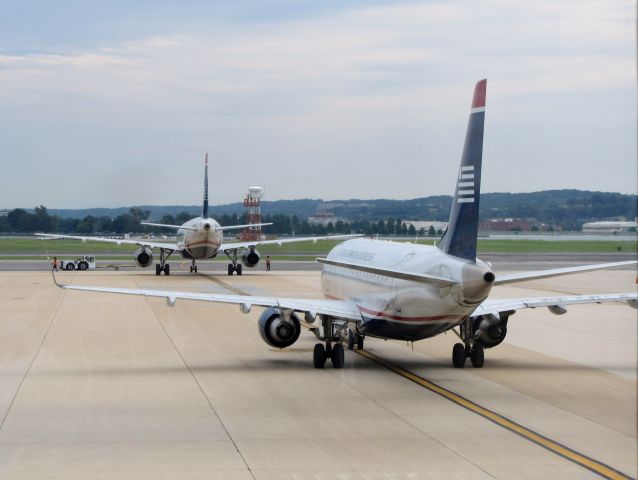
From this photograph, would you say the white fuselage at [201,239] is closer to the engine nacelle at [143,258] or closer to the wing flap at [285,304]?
the engine nacelle at [143,258]

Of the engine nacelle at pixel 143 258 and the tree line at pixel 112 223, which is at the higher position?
the tree line at pixel 112 223

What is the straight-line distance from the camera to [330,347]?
3253 centimetres

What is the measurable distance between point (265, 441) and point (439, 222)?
13.9 m

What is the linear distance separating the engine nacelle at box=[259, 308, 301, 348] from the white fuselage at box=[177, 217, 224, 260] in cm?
5338

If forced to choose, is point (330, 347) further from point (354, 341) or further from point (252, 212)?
point (252, 212)

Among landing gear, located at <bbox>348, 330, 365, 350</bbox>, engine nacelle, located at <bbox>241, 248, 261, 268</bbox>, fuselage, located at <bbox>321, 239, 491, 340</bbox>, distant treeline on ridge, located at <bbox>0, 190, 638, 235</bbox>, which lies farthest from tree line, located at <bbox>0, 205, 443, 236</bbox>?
fuselage, located at <bbox>321, 239, 491, 340</bbox>

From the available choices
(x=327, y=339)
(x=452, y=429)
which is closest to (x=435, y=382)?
(x=327, y=339)

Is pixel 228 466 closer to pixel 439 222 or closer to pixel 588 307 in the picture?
pixel 439 222

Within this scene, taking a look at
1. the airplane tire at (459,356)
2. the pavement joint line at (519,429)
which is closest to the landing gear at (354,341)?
the pavement joint line at (519,429)

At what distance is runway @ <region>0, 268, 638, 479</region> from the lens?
61.8ft

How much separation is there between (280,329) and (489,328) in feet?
22.2

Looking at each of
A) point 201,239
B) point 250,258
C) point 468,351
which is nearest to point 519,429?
point 468,351

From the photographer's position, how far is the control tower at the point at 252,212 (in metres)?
127

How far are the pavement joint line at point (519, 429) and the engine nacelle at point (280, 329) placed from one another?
3.36 m
